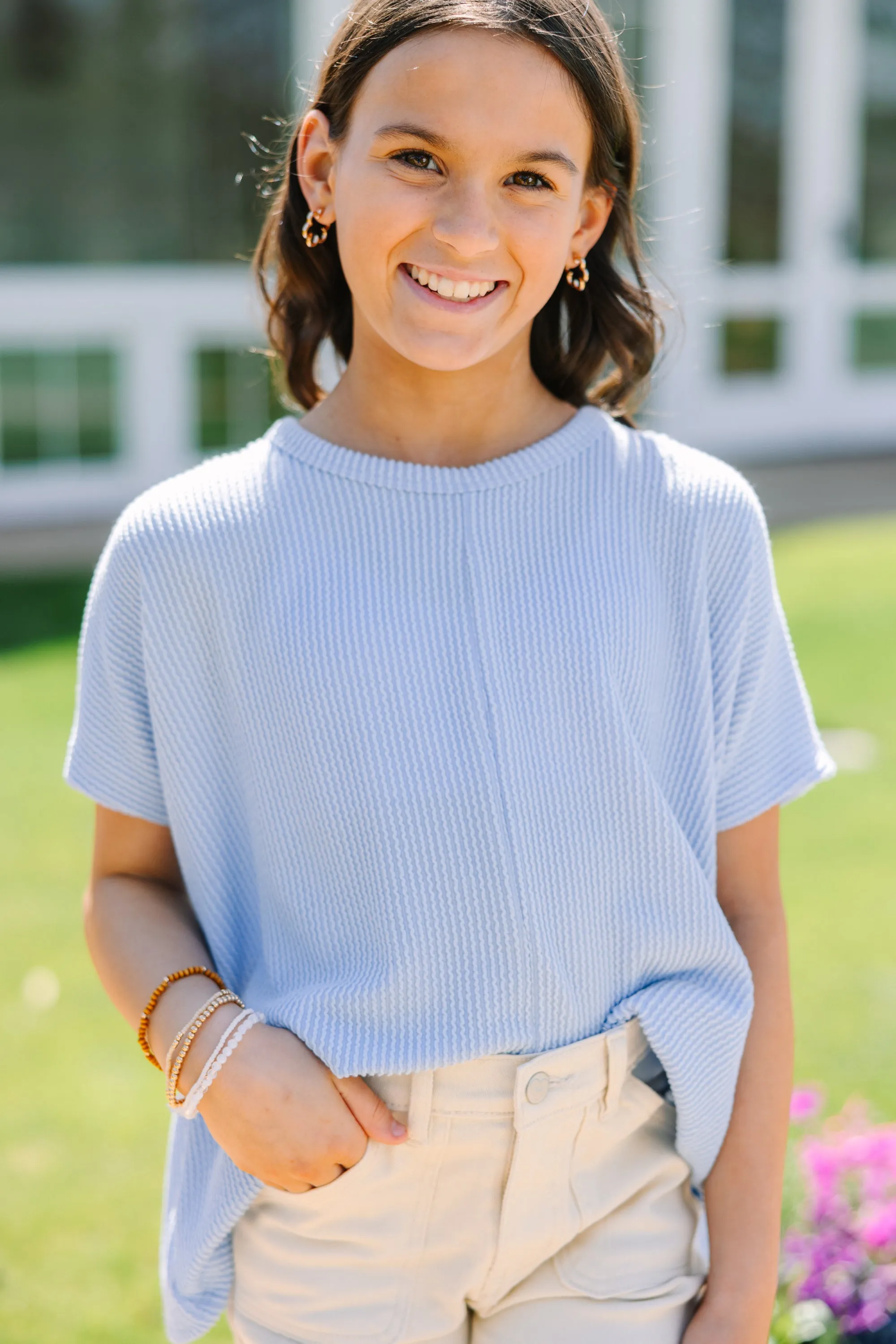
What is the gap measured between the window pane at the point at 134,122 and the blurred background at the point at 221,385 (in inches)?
0.5

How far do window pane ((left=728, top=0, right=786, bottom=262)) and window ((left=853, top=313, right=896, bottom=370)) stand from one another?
0.85 meters

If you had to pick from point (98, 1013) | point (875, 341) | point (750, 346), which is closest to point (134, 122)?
point (750, 346)

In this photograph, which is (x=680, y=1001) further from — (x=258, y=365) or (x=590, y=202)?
(x=258, y=365)

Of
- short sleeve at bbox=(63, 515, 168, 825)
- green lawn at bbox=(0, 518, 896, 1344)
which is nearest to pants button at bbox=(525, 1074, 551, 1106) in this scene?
short sleeve at bbox=(63, 515, 168, 825)

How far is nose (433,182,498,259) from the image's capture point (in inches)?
54.9

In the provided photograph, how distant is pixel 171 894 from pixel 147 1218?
1.31 meters

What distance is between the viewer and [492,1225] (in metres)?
1.37

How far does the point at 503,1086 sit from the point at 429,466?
0.57 m

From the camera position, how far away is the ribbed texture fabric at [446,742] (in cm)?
138

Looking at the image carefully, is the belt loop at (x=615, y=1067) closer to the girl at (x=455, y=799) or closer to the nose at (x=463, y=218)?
the girl at (x=455, y=799)

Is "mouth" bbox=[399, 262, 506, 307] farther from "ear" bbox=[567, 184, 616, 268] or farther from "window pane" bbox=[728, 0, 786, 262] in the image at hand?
"window pane" bbox=[728, 0, 786, 262]

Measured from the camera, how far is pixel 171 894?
1.56m

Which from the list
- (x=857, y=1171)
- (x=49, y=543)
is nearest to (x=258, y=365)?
(x=49, y=543)

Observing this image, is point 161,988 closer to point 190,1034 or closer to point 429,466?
point 190,1034
